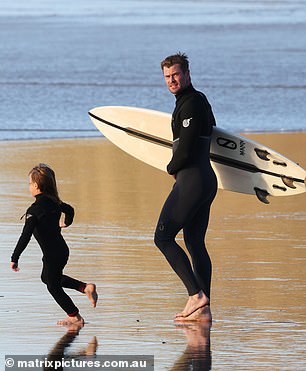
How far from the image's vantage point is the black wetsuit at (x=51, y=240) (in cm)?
779

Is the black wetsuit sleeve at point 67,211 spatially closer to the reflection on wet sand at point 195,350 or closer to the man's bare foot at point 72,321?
the man's bare foot at point 72,321

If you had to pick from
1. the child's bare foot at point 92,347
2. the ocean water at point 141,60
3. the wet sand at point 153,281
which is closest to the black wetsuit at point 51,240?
the wet sand at point 153,281

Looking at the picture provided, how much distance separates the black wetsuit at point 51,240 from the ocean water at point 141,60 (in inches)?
429

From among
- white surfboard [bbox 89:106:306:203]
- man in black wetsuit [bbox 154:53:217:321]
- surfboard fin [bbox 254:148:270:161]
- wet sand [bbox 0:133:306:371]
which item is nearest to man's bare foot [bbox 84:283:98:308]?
wet sand [bbox 0:133:306:371]

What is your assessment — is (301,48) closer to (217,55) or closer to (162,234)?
(217,55)

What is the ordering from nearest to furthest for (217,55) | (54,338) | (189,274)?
(54,338) < (189,274) < (217,55)

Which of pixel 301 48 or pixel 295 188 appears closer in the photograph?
pixel 295 188

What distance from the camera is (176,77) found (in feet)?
26.0

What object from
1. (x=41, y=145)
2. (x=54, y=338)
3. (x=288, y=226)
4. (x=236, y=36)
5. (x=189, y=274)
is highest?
(x=236, y=36)

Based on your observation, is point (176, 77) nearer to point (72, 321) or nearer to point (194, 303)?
point (194, 303)

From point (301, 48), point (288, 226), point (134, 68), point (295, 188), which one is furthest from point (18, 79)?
point (295, 188)

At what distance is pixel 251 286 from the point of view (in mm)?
8664

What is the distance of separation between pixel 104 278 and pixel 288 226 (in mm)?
2714

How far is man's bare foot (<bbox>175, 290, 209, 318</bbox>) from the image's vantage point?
25.5 feet
